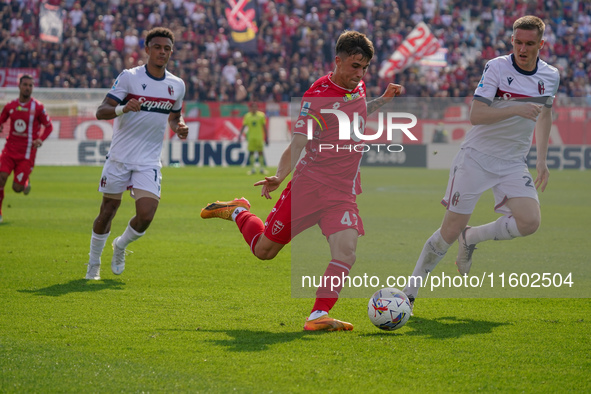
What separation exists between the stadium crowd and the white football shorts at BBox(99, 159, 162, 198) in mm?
22858

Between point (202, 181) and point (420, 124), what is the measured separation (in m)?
9.32

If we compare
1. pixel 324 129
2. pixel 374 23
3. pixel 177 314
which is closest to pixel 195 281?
pixel 177 314

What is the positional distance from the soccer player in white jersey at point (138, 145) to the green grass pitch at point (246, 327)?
538 millimetres

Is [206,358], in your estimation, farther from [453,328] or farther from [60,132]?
[60,132]

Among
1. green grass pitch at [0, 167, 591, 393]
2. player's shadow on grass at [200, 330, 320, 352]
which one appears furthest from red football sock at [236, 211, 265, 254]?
player's shadow on grass at [200, 330, 320, 352]

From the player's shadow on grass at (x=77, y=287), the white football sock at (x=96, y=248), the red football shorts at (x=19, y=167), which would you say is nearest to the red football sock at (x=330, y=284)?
the player's shadow on grass at (x=77, y=287)

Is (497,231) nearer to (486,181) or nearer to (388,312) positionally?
(486,181)

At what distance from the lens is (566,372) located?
15.1 feet

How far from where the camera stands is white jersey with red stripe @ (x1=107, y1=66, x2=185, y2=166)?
7832 mm

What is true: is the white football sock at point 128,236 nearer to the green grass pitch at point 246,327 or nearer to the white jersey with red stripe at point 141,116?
the green grass pitch at point 246,327

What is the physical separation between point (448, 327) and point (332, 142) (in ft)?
5.48

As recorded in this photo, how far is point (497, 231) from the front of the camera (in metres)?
6.53

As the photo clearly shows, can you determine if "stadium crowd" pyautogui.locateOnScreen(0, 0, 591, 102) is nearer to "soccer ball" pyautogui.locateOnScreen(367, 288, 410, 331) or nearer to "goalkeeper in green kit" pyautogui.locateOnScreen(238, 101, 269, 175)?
"goalkeeper in green kit" pyautogui.locateOnScreen(238, 101, 269, 175)

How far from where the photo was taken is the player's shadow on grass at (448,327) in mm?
5637
